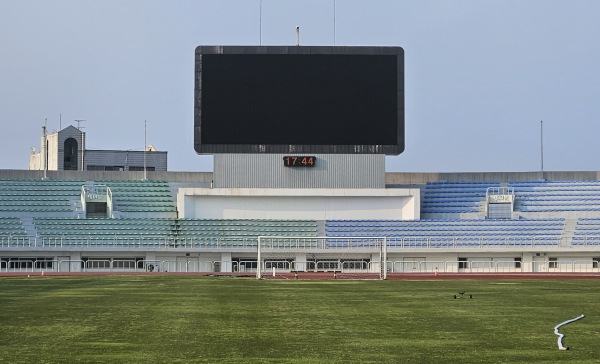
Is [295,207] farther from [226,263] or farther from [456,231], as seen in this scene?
[456,231]

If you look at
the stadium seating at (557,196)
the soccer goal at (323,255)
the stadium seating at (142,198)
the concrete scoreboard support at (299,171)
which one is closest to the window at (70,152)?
the stadium seating at (142,198)

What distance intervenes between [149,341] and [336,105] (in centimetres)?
4703

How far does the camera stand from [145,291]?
37.5 meters

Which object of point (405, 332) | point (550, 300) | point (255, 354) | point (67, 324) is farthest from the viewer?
point (550, 300)

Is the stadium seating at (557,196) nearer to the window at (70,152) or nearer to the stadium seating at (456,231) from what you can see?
the stadium seating at (456,231)

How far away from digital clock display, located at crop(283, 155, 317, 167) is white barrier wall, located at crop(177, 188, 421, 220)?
2678 millimetres

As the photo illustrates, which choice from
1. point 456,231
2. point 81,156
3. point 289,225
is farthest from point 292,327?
point 81,156

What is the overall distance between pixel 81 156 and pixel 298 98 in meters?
34.7

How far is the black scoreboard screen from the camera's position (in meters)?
65.9

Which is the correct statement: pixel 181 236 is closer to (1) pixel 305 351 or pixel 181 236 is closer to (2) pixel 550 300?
(2) pixel 550 300

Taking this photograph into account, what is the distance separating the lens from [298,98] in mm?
65938

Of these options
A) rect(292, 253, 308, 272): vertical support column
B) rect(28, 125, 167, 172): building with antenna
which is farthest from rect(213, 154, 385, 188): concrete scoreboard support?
rect(28, 125, 167, 172): building with antenna

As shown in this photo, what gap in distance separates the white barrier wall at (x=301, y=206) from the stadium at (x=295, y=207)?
0.29 feet

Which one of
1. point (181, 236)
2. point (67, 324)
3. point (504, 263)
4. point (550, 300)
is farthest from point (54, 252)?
point (67, 324)
